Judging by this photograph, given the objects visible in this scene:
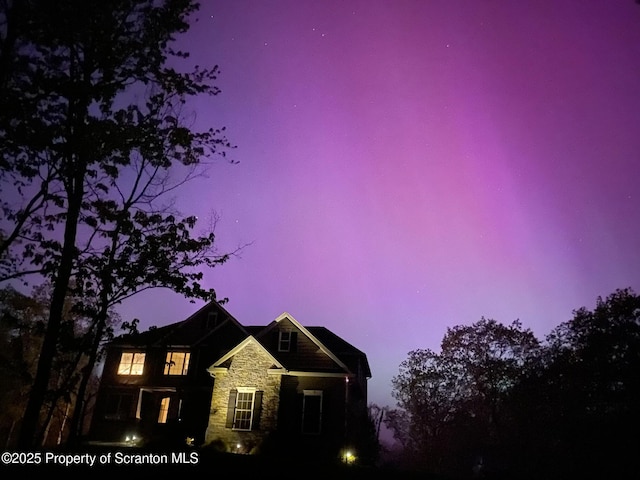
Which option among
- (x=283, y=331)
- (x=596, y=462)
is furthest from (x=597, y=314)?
(x=283, y=331)

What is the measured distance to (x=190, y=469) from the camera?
10.9m

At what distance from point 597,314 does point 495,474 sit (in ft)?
63.1

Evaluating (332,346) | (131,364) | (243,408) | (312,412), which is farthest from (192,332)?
(312,412)

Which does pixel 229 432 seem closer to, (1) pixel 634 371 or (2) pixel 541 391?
(2) pixel 541 391

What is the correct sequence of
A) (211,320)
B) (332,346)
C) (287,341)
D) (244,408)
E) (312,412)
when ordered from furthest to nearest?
1. (211,320)
2. (332,346)
3. (287,341)
4. (312,412)
5. (244,408)

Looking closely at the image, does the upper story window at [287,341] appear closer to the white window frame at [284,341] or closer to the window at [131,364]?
the white window frame at [284,341]

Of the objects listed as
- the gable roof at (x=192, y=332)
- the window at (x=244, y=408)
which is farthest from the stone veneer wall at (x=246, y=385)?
the gable roof at (x=192, y=332)

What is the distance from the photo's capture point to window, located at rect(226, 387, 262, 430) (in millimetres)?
24859

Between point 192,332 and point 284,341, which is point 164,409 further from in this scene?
point 284,341

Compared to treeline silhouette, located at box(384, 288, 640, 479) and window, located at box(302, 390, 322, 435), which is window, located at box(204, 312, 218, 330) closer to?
window, located at box(302, 390, 322, 435)

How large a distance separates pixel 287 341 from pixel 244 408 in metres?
5.17

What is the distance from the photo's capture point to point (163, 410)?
3152 centimetres

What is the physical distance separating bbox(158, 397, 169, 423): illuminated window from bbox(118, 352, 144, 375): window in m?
3.02

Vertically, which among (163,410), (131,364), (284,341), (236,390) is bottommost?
(163,410)
